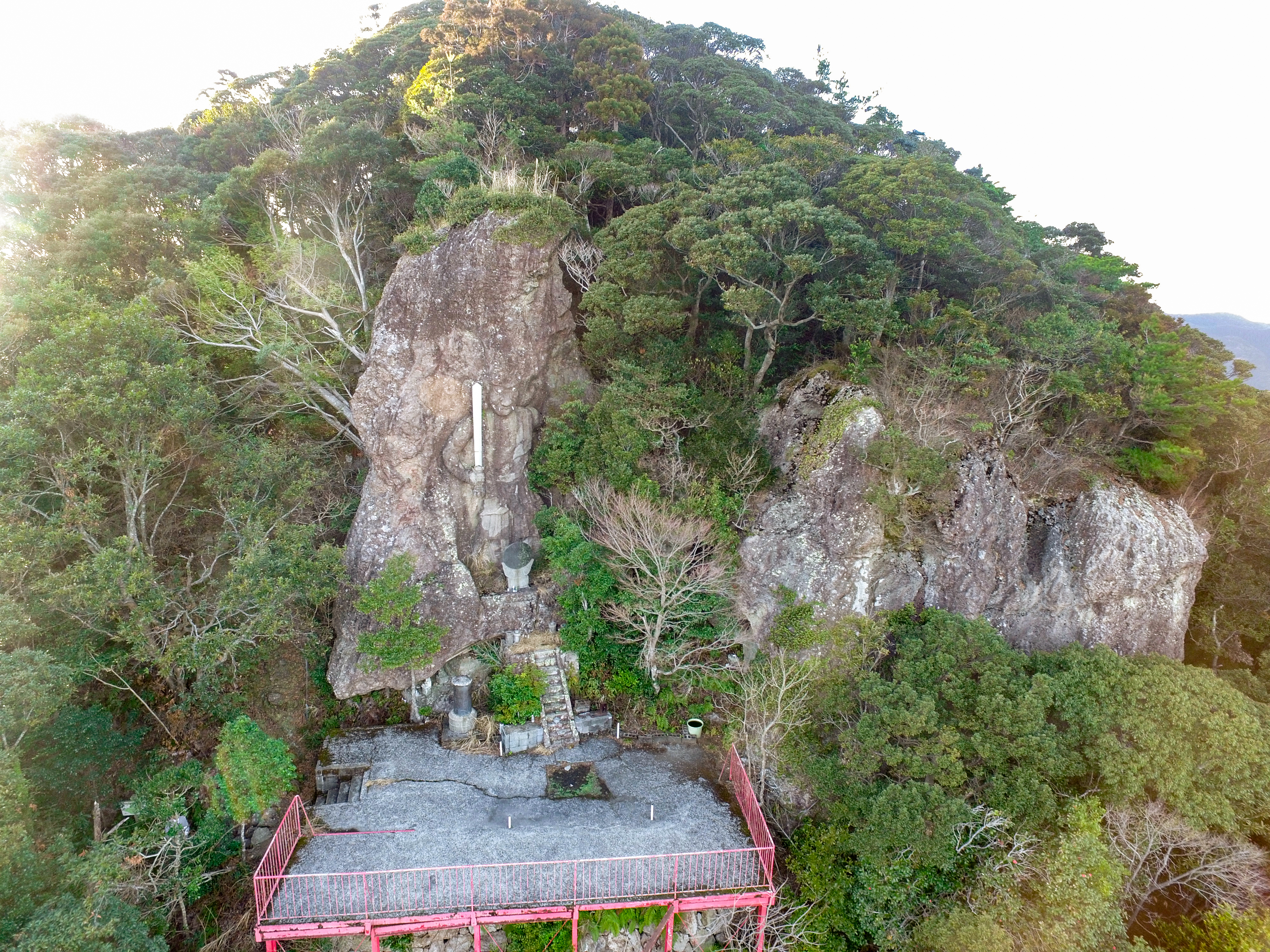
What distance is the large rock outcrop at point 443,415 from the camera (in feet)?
55.8

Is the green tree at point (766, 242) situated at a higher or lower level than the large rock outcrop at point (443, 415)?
higher

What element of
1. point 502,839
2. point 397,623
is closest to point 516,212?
point 397,623

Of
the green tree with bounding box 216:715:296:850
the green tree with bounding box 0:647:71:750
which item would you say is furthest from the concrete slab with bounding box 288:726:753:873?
the green tree with bounding box 0:647:71:750

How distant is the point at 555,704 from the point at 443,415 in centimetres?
926

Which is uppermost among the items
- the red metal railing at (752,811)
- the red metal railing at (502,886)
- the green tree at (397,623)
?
the green tree at (397,623)

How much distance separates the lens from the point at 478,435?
17.5 metres

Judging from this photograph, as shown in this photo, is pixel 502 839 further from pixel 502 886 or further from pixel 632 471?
pixel 632 471

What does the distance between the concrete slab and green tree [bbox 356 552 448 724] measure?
2.56 m

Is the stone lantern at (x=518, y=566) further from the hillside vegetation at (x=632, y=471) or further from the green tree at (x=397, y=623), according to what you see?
the green tree at (x=397, y=623)

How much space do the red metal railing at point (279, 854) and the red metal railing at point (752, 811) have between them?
9341 millimetres

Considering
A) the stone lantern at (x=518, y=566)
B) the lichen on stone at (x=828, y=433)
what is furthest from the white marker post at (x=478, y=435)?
the lichen on stone at (x=828, y=433)

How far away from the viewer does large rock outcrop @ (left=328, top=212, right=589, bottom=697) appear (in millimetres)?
17000

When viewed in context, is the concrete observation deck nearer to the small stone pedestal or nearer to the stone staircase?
the stone staircase

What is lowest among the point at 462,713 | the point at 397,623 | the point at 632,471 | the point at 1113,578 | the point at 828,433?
the point at 462,713
